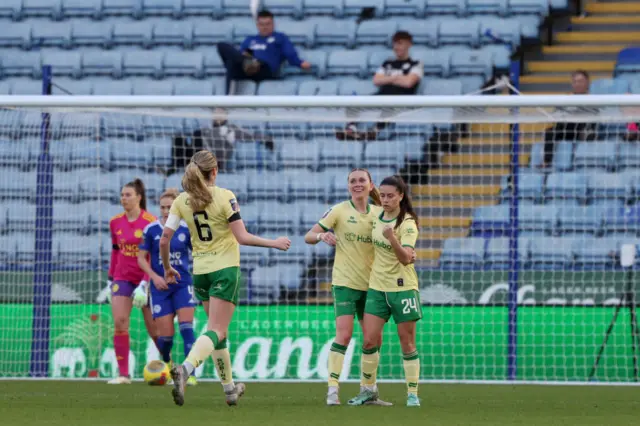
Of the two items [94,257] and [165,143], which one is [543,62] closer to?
[165,143]

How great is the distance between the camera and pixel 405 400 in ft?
32.6

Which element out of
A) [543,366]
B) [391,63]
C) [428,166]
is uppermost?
[391,63]

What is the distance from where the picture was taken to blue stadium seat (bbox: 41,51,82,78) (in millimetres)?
17773

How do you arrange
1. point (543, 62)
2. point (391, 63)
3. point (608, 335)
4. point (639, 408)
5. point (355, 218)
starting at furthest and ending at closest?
point (543, 62), point (391, 63), point (608, 335), point (355, 218), point (639, 408)

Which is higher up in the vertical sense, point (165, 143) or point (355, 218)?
point (165, 143)

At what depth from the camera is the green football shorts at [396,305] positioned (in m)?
9.04

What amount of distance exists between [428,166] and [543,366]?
9.46 ft

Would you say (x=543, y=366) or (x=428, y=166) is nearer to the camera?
(x=543, y=366)

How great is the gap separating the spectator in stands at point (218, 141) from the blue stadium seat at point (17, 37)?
16.0 feet

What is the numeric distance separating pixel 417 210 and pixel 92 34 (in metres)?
7.12

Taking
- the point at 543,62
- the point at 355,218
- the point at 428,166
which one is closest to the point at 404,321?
the point at 355,218

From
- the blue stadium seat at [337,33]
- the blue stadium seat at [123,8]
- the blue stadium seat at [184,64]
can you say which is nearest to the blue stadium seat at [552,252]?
the blue stadium seat at [337,33]

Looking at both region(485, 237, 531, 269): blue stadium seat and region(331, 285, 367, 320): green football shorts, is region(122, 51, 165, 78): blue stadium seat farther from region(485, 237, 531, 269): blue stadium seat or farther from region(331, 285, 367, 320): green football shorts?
region(331, 285, 367, 320): green football shorts

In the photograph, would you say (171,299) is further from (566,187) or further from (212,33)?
(212,33)
